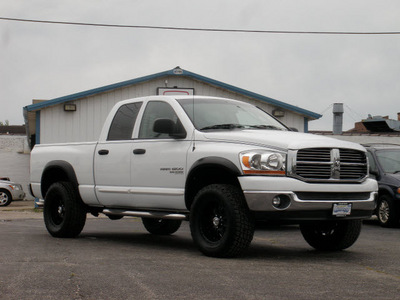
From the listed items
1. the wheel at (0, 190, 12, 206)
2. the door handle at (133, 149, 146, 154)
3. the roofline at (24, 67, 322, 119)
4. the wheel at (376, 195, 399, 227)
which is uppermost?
the roofline at (24, 67, 322, 119)

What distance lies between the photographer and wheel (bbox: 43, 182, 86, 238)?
10.4 meters

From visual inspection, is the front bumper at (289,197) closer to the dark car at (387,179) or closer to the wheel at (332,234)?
the wheel at (332,234)

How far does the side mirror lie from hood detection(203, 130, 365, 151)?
0.41 m

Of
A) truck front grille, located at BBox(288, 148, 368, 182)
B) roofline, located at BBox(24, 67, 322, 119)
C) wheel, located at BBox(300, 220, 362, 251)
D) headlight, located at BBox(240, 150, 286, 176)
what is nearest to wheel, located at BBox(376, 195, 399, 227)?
wheel, located at BBox(300, 220, 362, 251)

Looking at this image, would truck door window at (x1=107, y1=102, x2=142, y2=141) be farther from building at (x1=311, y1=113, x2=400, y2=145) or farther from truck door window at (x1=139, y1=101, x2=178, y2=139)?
building at (x1=311, y1=113, x2=400, y2=145)

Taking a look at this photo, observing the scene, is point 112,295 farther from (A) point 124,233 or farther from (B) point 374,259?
(A) point 124,233

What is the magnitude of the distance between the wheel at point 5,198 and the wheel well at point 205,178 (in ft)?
62.0

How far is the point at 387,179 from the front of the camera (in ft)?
47.8

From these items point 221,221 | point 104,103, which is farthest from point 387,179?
point 104,103

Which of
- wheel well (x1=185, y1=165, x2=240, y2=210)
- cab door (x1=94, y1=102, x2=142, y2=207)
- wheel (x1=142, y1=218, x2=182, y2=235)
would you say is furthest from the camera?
wheel (x1=142, y1=218, x2=182, y2=235)

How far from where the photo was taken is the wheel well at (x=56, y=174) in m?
10.5

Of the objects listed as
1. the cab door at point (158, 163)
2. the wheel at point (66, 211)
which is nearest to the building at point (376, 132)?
the wheel at point (66, 211)

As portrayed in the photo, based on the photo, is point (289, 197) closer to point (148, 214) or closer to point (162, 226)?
point (148, 214)

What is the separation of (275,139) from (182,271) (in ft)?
6.47
